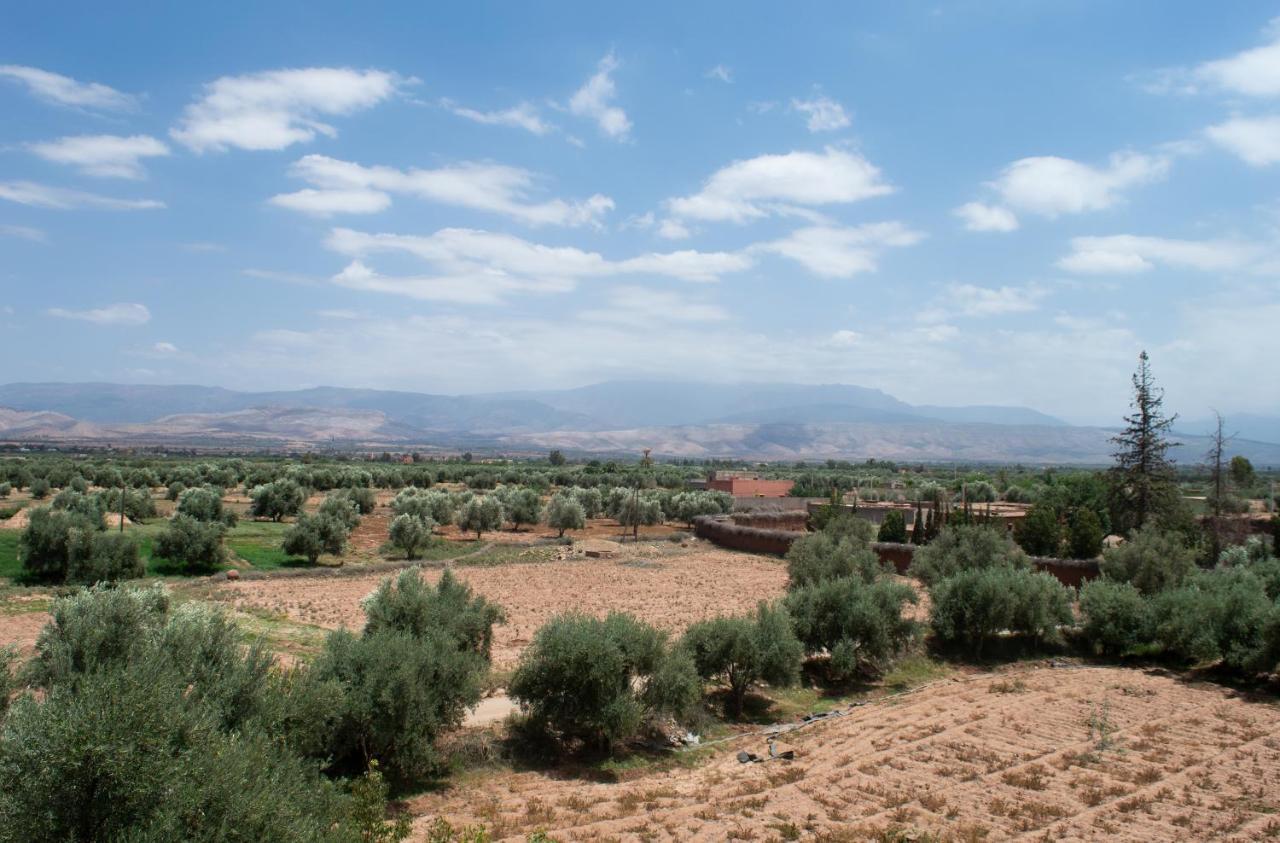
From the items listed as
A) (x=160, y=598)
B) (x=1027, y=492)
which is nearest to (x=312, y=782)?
(x=160, y=598)

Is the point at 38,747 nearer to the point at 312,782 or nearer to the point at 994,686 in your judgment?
the point at 312,782

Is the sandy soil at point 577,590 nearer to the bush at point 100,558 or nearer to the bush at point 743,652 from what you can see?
the bush at point 100,558

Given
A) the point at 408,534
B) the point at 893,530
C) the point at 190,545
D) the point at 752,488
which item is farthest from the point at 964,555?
the point at 752,488

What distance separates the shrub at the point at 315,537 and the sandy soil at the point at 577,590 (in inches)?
190

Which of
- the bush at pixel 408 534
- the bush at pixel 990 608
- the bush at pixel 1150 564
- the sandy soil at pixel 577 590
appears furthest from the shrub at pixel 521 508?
the bush at pixel 1150 564

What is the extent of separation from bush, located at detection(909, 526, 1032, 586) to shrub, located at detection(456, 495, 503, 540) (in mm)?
27047

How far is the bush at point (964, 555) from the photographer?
90.2ft

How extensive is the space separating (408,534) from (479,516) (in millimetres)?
9568

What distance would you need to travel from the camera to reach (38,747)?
5254 millimetres

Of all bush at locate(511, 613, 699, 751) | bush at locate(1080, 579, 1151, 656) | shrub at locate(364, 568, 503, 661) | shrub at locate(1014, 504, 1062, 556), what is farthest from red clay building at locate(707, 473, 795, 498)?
bush at locate(511, 613, 699, 751)

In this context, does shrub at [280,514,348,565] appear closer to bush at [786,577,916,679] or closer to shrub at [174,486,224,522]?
shrub at [174,486,224,522]

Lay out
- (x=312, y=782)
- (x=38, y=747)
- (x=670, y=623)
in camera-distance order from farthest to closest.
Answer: (x=670, y=623) < (x=312, y=782) < (x=38, y=747)

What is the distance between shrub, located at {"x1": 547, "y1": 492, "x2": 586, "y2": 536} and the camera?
50.3 meters

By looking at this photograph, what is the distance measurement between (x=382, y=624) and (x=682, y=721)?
585 cm
